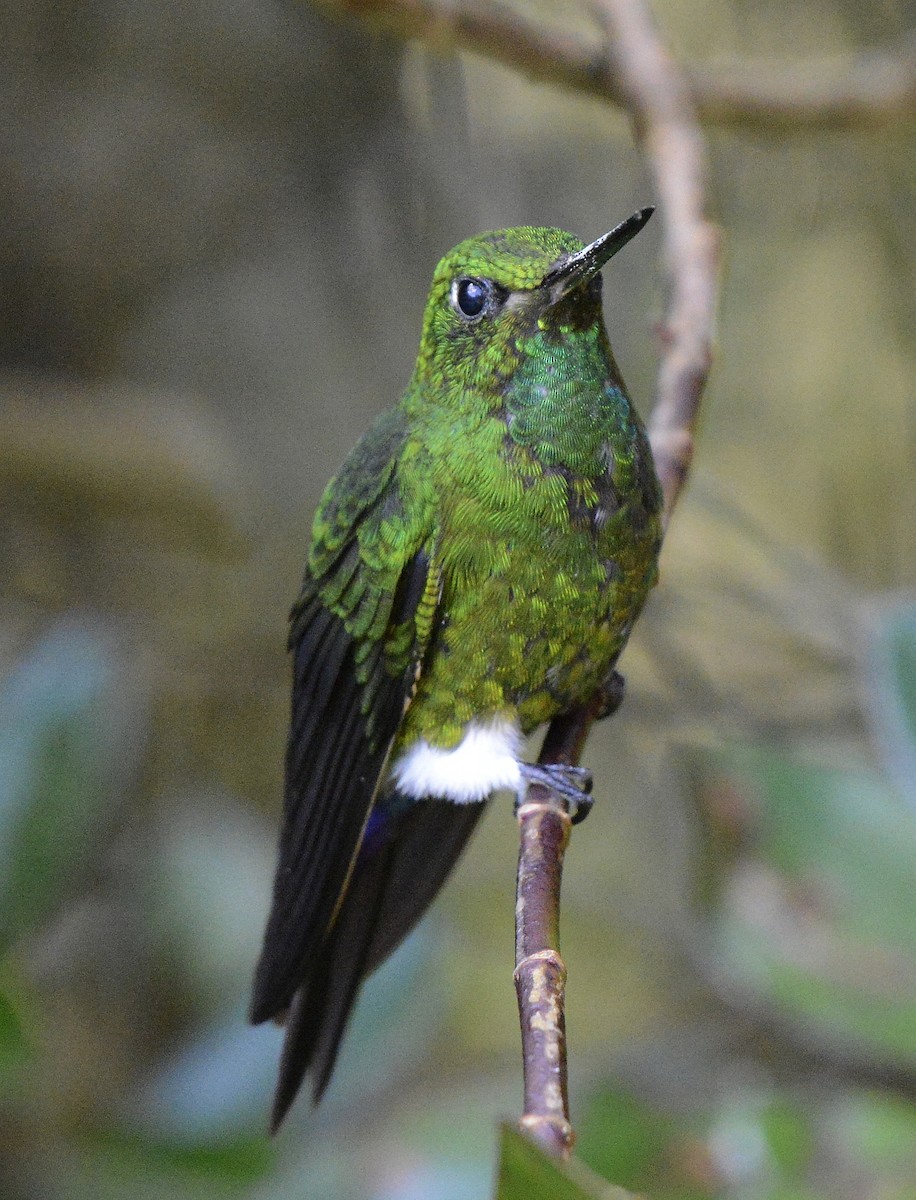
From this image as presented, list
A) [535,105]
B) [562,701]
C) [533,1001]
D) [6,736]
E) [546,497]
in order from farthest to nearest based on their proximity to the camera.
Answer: [535,105]
[6,736]
[562,701]
[546,497]
[533,1001]

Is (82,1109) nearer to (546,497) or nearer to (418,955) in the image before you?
(418,955)

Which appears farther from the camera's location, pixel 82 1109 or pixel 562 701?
pixel 82 1109

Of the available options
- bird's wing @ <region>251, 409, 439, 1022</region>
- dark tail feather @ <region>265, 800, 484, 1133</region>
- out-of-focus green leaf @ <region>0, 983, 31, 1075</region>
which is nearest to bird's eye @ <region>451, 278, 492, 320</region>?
bird's wing @ <region>251, 409, 439, 1022</region>

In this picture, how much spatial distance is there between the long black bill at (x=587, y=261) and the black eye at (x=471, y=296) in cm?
10

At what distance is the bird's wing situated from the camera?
1.64 metres

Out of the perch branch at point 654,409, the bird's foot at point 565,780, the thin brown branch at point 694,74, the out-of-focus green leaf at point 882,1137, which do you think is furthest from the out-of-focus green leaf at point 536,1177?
the thin brown branch at point 694,74

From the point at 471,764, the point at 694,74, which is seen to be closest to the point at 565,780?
the point at 471,764

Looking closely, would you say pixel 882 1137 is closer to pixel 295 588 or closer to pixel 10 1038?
pixel 10 1038

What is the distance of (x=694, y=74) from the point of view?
2.55 metres

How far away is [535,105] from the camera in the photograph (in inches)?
147

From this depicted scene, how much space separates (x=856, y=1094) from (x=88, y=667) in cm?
168

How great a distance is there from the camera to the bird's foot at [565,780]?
1.55 metres

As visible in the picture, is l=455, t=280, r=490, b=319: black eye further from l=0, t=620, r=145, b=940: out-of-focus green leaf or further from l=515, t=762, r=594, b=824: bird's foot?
l=0, t=620, r=145, b=940: out-of-focus green leaf

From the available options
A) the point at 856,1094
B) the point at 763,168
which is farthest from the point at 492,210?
the point at 856,1094
